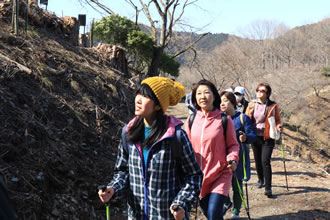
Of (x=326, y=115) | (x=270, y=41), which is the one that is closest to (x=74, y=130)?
(x=326, y=115)

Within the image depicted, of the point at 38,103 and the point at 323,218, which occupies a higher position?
the point at 38,103

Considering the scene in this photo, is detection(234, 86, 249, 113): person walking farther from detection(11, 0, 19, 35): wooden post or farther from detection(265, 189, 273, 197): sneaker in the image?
detection(11, 0, 19, 35): wooden post

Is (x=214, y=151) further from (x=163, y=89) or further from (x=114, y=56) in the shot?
(x=114, y=56)

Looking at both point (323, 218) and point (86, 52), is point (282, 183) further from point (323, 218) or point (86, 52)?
point (86, 52)

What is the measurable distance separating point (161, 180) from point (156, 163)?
120mm

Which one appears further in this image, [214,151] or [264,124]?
[264,124]

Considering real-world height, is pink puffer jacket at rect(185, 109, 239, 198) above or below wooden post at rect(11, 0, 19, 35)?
below

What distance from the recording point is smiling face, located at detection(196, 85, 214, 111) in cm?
325

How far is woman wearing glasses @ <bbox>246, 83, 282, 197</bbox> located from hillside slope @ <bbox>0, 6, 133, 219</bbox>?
258cm

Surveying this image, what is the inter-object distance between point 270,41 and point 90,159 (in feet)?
159

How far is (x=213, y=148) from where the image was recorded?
10.8 feet

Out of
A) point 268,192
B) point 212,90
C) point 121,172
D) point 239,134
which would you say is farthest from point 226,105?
point 268,192

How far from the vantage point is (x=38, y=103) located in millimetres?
5254

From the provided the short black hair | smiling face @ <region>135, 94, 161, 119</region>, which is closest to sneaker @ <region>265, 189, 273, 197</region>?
the short black hair
